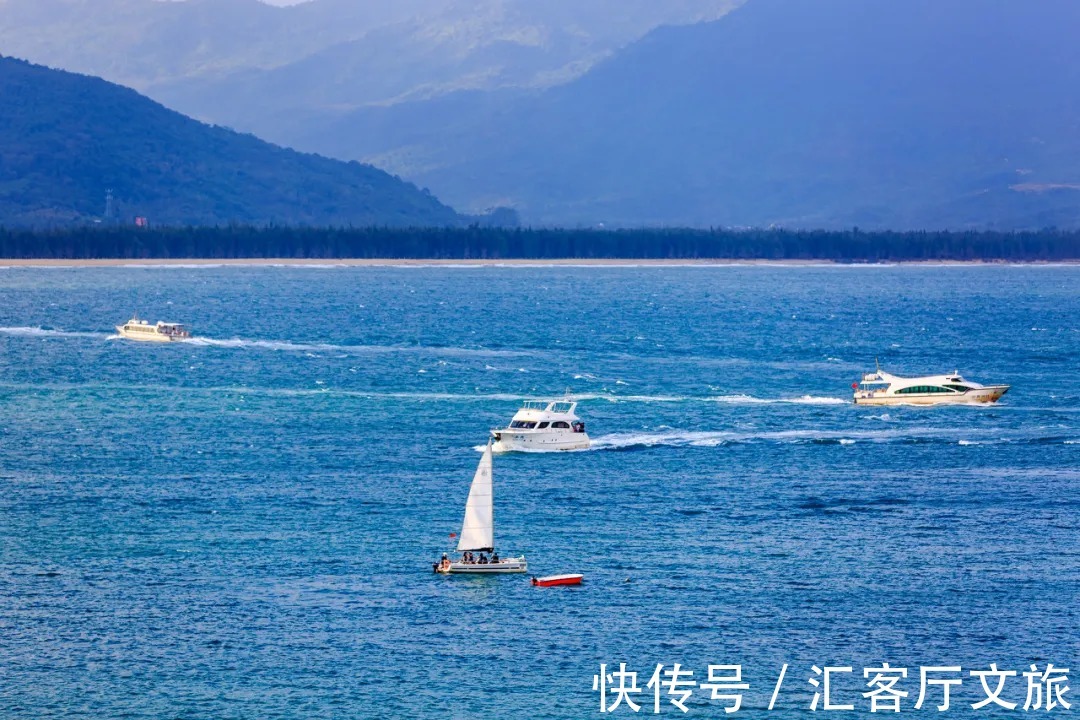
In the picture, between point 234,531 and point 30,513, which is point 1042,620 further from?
point 30,513

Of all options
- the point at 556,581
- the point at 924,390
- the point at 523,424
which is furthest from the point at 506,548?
the point at 924,390

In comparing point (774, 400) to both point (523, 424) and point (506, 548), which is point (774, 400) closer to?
point (523, 424)

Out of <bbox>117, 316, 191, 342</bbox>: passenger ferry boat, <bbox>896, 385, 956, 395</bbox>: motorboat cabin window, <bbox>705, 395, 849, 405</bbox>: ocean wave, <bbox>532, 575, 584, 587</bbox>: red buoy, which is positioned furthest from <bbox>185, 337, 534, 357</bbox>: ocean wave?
<bbox>532, 575, 584, 587</bbox>: red buoy

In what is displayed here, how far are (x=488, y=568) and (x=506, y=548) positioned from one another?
469cm

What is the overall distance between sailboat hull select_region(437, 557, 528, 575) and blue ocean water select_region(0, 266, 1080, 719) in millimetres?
808

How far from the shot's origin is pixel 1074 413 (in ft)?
435

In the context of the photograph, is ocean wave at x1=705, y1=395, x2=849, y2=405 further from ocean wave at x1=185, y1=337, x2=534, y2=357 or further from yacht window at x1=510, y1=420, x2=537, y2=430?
ocean wave at x1=185, y1=337, x2=534, y2=357

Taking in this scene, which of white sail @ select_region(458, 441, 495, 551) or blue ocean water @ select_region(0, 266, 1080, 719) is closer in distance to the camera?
blue ocean water @ select_region(0, 266, 1080, 719)

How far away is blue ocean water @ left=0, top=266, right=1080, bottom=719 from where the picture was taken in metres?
65.2

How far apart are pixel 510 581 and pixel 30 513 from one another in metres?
27.6

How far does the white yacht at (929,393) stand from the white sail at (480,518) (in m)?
63.7

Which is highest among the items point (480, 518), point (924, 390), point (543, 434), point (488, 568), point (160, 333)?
point (160, 333)

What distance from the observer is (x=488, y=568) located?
258 ft

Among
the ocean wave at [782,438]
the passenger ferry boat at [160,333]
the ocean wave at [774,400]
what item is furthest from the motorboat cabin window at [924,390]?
the passenger ferry boat at [160,333]
